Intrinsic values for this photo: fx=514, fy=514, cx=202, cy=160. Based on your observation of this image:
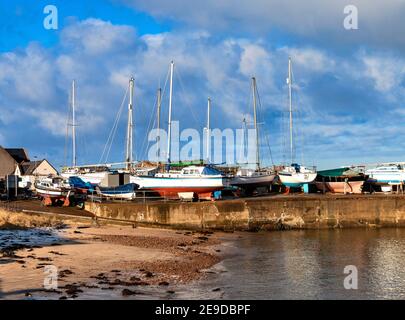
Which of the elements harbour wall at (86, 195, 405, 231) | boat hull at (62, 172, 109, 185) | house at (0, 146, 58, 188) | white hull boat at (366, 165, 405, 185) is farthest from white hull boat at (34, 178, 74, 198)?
house at (0, 146, 58, 188)

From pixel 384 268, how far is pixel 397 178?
32237mm

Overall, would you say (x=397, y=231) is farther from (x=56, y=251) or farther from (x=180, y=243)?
(x=56, y=251)

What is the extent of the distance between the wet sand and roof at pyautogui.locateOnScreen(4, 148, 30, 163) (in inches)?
2671

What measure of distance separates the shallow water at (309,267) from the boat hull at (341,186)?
1443cm

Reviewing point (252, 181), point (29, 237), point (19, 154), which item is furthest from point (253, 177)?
point (19, 154)

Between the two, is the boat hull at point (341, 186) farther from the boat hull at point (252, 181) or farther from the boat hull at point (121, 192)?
the boat hull at point (121, 192)

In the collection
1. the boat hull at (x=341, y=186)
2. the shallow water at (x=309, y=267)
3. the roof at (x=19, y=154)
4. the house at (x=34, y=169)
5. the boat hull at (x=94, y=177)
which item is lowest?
the shallow water at (x=309, y=267)

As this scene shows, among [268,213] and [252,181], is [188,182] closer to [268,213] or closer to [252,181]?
[252,181]

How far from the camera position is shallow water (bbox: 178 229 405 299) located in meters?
18.7

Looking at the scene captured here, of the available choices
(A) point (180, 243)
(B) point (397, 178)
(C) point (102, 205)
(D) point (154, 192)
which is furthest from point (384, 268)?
(B) point (397, 178)

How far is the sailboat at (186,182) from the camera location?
46281 millimetres

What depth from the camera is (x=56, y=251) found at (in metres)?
24.3

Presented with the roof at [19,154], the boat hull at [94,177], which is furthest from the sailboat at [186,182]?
the roof at [19,154]

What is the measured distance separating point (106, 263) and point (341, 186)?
34.8 m
